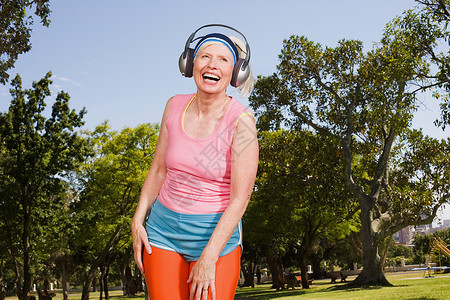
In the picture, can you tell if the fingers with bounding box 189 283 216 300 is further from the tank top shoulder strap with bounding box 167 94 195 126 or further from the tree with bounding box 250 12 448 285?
the tree with bounding box 250 12 448 285

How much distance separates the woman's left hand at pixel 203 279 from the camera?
214 centimetres

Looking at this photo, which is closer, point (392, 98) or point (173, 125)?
point (173, 125)

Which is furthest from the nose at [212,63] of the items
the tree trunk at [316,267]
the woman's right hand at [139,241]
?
the tree trunk at [316,267]

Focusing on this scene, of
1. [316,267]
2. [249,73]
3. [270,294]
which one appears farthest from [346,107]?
[316,267]

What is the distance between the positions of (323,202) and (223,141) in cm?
2379

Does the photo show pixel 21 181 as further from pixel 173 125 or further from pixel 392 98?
pixel 173 125

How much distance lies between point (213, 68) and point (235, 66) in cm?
13

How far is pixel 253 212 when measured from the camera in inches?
1379

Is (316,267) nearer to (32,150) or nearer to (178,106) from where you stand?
(32,150)

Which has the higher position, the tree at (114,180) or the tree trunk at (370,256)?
the tree at (114,180)

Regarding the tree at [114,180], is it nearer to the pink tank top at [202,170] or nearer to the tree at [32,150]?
the tree at [32,150]

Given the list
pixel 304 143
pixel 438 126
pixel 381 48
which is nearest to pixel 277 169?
pixel 304 143

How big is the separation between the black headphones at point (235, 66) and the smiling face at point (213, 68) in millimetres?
46

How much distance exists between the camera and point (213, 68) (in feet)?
8.11
